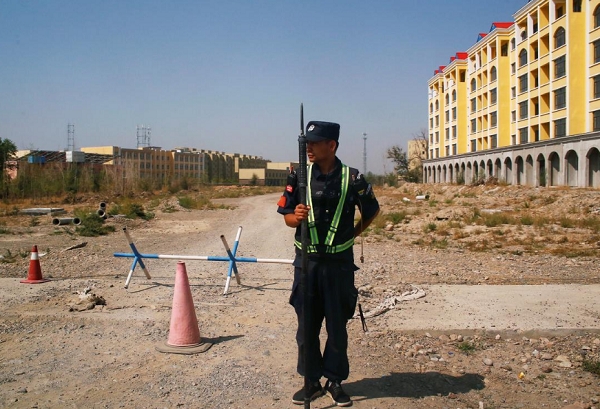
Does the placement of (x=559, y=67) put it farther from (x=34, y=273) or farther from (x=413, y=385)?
(x=413, y=385)

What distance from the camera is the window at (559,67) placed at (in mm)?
40000

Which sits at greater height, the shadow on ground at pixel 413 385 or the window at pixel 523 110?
the window at pixel 523 110

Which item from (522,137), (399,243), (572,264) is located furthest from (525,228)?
(522,137)

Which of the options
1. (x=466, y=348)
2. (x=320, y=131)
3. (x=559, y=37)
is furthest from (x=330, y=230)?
(x=559, y=37)

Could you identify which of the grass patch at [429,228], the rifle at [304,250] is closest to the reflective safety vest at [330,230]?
the rifle at [304,250]

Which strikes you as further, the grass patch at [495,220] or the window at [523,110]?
the window at [523,110]

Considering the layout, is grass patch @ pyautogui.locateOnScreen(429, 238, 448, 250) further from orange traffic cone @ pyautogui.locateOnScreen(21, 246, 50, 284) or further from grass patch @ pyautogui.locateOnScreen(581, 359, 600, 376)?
orange traffic cone @ pyautogui.locateOnScreen(21, 246, 50, 284)

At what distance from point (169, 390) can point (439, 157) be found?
71575mm

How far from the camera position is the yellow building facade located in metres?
37.4

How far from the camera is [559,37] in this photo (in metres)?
40.5

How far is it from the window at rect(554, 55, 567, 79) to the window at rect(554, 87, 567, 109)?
1.09 meters

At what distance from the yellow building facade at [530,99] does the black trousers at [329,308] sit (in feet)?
120

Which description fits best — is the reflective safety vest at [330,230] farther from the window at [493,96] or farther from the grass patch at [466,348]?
the window at [493,96]

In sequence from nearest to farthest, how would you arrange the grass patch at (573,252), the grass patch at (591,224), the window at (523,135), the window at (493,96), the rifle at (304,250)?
the rifle at (304,250), the grass patch at (573,252), the grass patch at (591,224), the window at (523,135), the window at (493,96)
